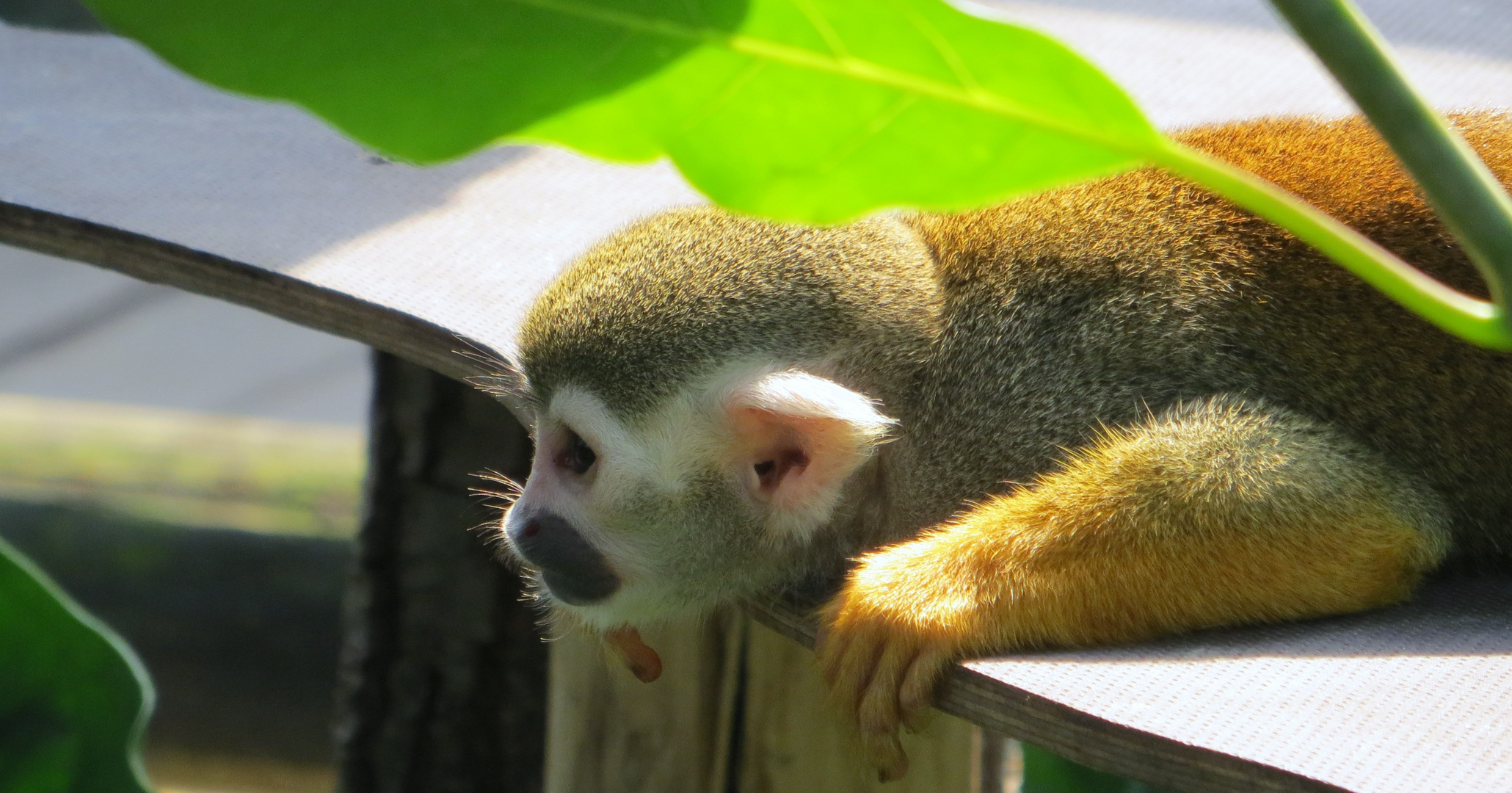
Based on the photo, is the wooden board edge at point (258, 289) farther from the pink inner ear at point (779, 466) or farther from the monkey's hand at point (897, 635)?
the monkey's hand at point (897, 635)

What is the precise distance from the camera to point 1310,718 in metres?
1.22

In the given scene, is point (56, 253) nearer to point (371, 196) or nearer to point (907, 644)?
point (371, 196)

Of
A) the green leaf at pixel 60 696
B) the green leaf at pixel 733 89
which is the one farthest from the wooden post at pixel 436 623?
the green leaf at pixel 733 89

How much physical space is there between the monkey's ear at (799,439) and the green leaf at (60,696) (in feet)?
2.71

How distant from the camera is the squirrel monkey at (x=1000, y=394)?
1.67 m

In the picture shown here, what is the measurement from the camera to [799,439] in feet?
5.92

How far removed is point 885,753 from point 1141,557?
372mm

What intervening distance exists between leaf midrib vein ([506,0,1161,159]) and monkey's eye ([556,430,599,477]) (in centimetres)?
122

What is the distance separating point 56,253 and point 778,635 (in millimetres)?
1290

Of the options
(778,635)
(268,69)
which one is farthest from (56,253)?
(268,69)

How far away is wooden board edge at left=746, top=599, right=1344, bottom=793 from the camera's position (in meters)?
1.14

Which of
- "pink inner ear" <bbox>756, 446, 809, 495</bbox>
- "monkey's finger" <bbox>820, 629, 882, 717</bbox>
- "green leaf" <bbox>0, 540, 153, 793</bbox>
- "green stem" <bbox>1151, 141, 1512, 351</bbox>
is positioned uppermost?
"pink inner ear" <bbox>756, 446, 809, 495</bbox>

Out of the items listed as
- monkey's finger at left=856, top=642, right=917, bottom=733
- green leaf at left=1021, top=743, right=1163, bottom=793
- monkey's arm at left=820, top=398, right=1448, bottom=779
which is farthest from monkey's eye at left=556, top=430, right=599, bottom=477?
green leaf at left=1021, top=743, right=1163, bottom=793

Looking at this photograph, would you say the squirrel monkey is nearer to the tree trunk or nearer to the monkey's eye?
the monkey's eye
